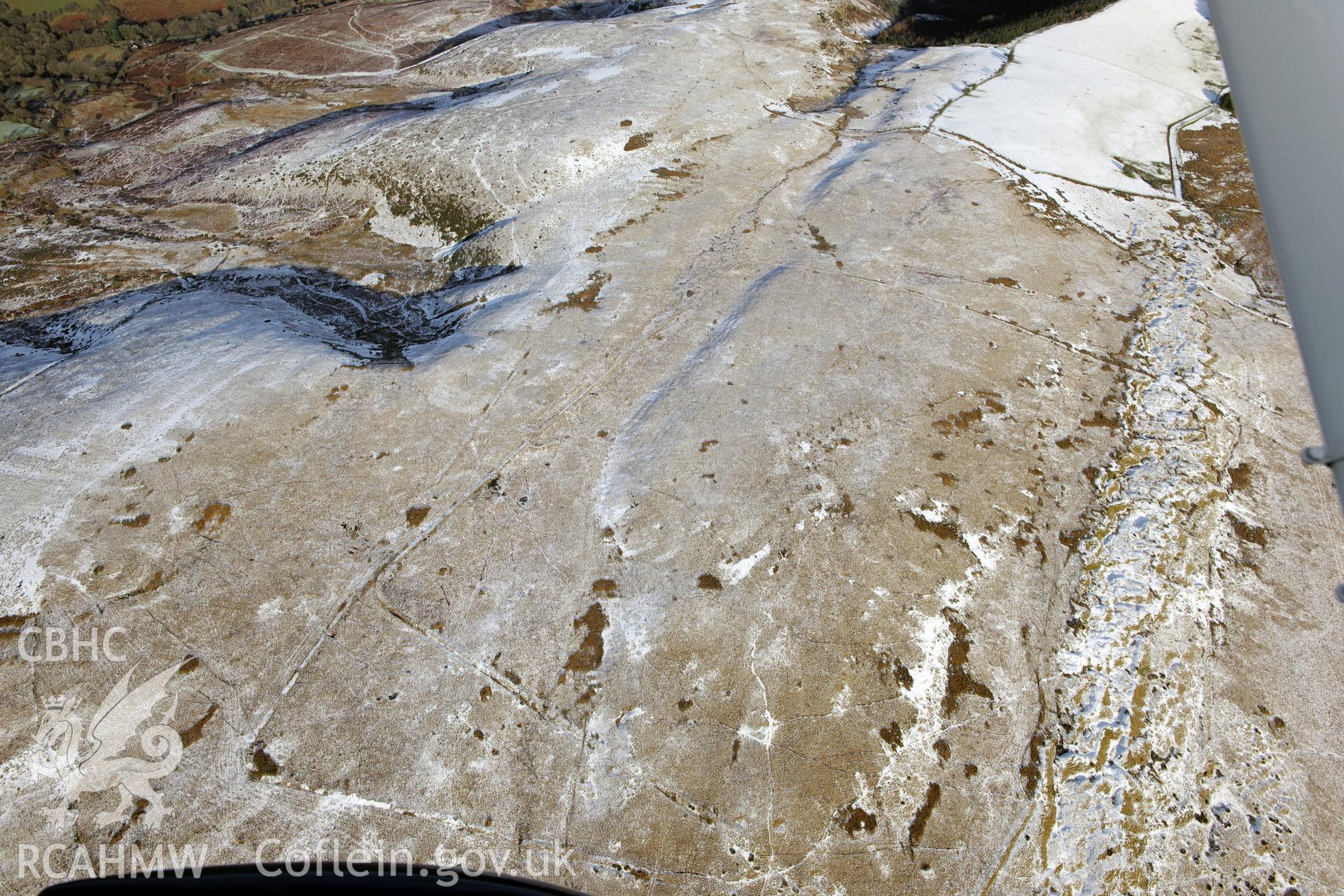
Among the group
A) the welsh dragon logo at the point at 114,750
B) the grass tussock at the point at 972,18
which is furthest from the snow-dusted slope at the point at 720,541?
the grass tussock at the point at 972,18

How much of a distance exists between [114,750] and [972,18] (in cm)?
3752

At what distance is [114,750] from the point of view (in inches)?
285

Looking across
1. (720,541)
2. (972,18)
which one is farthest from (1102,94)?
(720,541)

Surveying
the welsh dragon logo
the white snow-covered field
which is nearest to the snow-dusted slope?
the welsh dragon logo

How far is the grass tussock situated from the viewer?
25.6 meters

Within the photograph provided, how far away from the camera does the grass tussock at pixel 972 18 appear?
25.6m

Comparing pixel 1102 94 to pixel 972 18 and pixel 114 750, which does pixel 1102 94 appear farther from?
pixel 114 750

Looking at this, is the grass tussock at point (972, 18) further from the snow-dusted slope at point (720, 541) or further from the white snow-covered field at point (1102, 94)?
the snow-dusted slope at point (720, 541)

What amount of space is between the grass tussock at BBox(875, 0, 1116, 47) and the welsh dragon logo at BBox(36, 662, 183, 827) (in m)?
31.4

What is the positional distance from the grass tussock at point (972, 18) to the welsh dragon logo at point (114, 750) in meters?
31.4

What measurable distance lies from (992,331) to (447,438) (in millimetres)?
10377

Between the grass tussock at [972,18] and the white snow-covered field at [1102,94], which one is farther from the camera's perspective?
the grass tussock at [972,18]

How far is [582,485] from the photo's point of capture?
10109 mm

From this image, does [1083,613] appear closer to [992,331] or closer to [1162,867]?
[1162,867]
